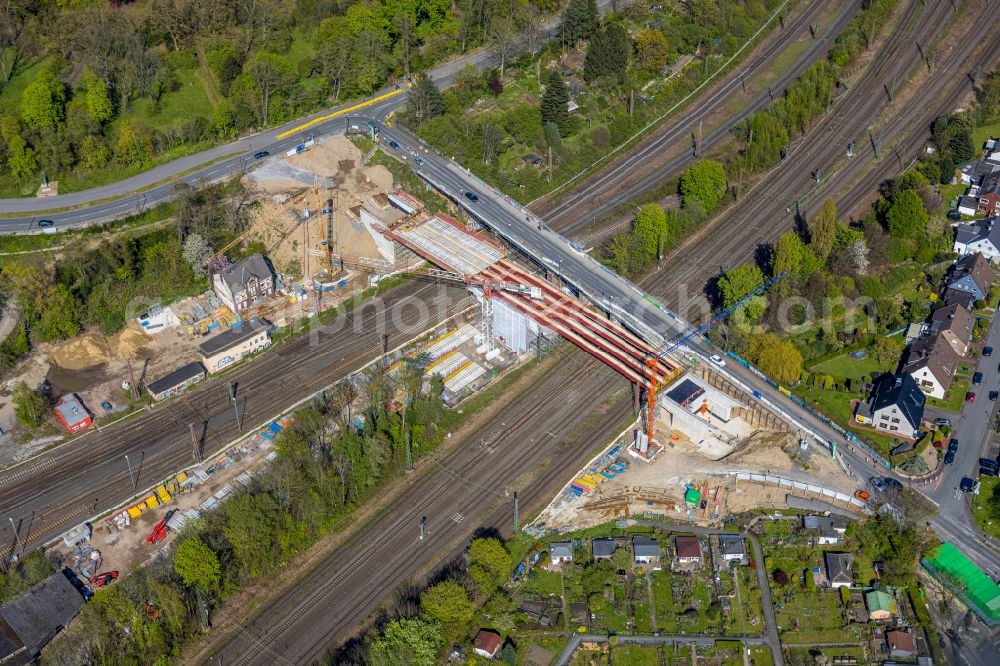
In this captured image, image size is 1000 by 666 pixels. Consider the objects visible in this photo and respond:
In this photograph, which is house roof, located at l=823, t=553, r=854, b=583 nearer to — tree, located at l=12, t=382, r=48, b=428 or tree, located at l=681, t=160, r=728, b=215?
tree, located at l=681, t=160, r=728, b=215

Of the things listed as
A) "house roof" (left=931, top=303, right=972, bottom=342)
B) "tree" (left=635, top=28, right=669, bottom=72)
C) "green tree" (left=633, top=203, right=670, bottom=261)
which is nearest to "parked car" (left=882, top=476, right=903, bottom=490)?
"house roof" (left=931, top=303, right=972, bottom=342)

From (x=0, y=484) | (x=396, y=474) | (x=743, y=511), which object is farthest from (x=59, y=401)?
(x=743, y=511)

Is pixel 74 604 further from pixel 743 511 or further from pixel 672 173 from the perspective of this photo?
pixel 672 173

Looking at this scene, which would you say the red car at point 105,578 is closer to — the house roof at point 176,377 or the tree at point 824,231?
the house roof at point 176,377

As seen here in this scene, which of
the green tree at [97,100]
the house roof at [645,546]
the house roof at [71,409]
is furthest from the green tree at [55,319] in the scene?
the house roof at [645,546]

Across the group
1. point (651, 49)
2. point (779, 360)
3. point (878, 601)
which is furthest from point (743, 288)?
point (651, 49)

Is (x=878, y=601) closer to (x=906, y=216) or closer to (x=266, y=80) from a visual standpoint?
(x=906, y=216)
